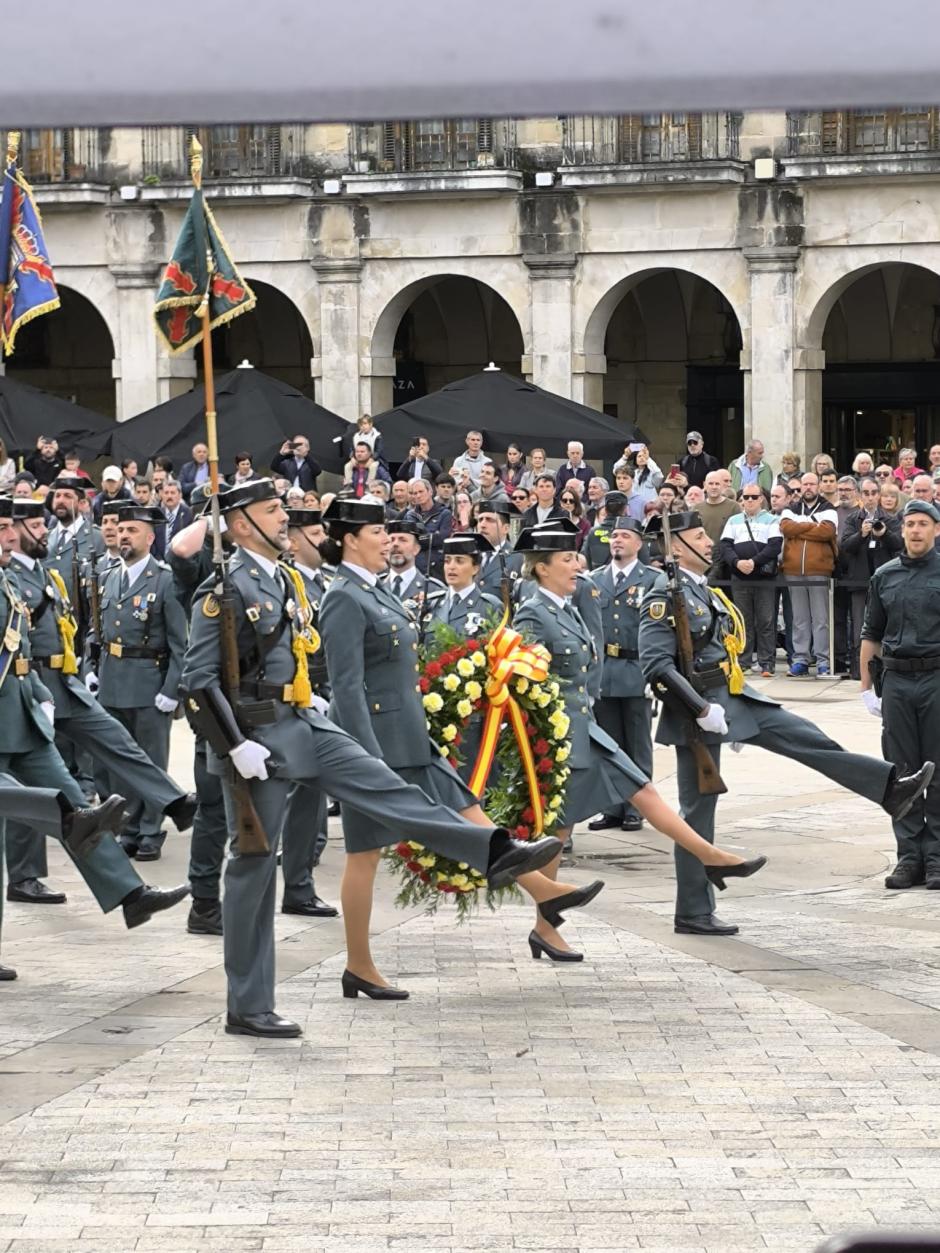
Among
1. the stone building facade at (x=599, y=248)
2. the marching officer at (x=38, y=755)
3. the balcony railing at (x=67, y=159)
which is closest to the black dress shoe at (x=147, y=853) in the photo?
the marching officer at (x=38, y=755)

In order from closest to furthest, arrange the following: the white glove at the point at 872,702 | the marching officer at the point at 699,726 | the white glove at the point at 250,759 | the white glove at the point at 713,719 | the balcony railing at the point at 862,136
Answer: the white glove at the point at 250,759, the white glove at the point at 713,719, the marching officer at the point at 699,726, the white glove at the point at 872,702, the balcony railing at the point at 862,136

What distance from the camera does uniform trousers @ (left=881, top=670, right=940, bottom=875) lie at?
10.1m

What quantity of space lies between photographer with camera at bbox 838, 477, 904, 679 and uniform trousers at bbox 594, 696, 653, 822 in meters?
7.33

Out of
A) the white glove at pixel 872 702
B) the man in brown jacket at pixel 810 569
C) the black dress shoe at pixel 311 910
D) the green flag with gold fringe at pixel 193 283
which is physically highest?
the green flag with gold fringe at pixel 193 283

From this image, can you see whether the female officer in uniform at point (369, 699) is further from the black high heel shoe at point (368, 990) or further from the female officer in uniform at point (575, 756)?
the female officer in uniform at point (575, 756)

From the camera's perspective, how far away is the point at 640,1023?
736 cm

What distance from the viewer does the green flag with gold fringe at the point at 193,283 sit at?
7047mm

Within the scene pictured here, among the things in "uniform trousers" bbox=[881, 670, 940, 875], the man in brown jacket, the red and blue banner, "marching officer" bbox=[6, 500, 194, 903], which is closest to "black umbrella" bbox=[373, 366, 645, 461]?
the man in brown jacket

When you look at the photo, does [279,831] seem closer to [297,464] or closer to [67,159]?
[297,464]

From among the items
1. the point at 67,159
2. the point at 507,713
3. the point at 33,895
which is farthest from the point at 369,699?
the point at 67,159

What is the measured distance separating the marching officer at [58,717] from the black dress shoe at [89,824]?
202cm

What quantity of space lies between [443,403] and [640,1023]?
17.0m

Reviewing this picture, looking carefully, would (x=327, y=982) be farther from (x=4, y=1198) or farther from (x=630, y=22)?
(x=630, y=22)

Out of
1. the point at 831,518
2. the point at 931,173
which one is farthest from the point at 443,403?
the point at 931,173
